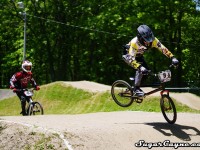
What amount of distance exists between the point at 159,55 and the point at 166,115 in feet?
87.5

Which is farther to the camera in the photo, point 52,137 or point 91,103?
point 91,103

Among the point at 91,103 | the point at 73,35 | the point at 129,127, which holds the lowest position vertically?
the point at 91,103

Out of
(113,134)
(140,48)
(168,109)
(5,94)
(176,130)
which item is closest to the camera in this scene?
(113,134)

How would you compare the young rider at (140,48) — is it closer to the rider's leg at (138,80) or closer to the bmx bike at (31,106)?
the rider's leg at (138,80)

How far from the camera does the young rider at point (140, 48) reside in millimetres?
10633

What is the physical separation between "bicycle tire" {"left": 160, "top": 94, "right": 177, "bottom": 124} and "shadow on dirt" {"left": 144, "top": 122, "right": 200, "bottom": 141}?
218 mm

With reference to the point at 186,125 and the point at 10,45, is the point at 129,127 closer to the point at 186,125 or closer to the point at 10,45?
the point at 186,125

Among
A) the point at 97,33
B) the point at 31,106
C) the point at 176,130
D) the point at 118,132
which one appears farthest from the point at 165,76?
the point at 97,33

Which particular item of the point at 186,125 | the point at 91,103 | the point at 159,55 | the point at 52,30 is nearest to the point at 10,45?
the point at 52,30

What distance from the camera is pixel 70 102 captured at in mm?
26328

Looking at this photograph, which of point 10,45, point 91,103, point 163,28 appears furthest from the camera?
point 10,45

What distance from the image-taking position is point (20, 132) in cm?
955

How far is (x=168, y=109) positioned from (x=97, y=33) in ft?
97.7

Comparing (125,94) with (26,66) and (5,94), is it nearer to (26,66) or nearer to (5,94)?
(26,66)
